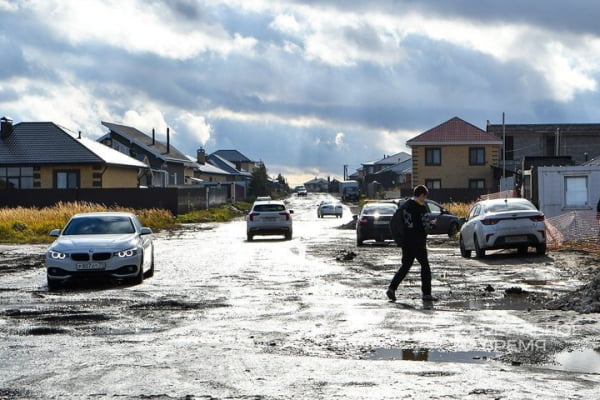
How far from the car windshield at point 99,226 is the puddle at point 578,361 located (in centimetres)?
1155

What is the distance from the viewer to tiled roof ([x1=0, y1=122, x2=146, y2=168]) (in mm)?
55719

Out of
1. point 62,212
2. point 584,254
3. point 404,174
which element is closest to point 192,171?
point 404,174

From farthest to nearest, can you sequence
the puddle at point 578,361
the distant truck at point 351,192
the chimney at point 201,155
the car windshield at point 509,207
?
the chimney at point 201,155 < the distant truck at point 351,192 < the car windshield at point 509,207 < the puddle at point 578,361

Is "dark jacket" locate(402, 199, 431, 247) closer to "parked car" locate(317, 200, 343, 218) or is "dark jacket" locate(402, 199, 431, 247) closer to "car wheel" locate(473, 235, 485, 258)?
"car wheel" locate(473, 235, 485, 258)

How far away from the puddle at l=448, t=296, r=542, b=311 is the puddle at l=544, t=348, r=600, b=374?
152 inches

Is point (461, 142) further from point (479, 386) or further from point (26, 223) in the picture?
point (479, 386)

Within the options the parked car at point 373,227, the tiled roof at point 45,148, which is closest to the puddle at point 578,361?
the parked car at point 373,227

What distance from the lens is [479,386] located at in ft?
25.3

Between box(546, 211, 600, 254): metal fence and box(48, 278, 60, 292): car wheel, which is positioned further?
box(546, 211, 600, 254): metal fence

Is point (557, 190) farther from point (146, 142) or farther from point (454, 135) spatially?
point (146, 142)

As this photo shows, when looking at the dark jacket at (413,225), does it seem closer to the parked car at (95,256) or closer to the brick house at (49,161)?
the parked car at (95,256)

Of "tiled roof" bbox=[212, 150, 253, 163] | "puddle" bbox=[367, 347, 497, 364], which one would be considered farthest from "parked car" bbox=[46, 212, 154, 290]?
"tiled roof" bbox=[212, 150, 253, 163]

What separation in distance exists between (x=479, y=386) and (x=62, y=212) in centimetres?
3813

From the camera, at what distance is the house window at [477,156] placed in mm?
70500
